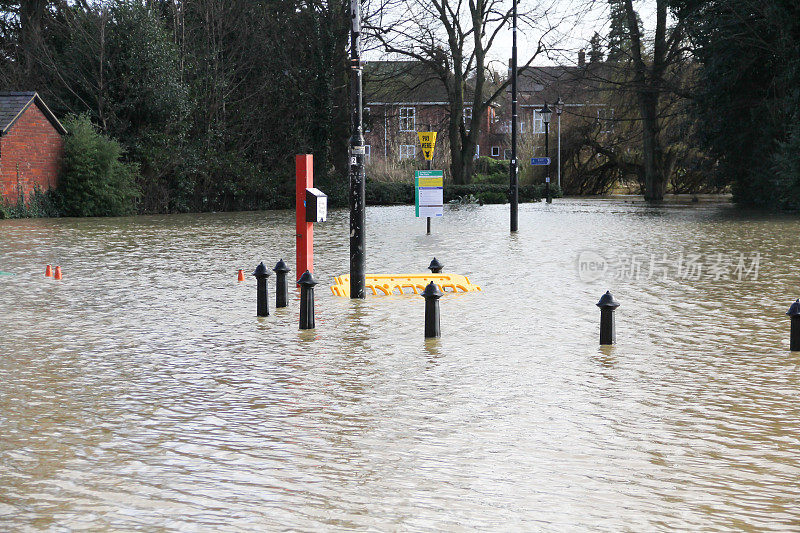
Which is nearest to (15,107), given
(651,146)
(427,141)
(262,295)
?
(427,141)

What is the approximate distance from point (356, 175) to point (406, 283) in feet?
6.26

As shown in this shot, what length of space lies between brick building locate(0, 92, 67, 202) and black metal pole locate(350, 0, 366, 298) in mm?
26101

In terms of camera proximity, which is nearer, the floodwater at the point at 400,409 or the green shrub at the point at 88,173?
the floodwater at the point at 400,409

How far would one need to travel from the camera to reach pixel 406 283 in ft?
47.6

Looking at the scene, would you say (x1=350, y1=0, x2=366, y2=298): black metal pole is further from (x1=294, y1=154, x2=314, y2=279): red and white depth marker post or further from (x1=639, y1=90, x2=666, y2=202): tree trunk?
(x1=639, y1=90, x2=666, y2=202): tree trunk

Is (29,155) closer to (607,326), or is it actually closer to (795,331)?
(607,326)

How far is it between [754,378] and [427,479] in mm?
3916

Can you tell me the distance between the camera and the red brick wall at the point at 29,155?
1425 inches

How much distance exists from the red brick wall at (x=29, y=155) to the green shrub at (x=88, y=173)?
556 millimetres

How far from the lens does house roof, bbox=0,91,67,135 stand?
3619 cm

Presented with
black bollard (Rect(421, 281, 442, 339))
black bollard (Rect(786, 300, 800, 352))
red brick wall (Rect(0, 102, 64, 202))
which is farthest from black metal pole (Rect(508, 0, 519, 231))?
red brick wall (Rect(0, 102, 64, 202))

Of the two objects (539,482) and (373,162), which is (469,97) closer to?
(373,162)

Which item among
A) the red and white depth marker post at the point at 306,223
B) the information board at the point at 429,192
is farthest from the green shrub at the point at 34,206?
the red and white depth marker post at the point at 306,223

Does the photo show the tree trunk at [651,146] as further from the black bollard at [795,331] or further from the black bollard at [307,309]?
the black bollard at [795,331]
